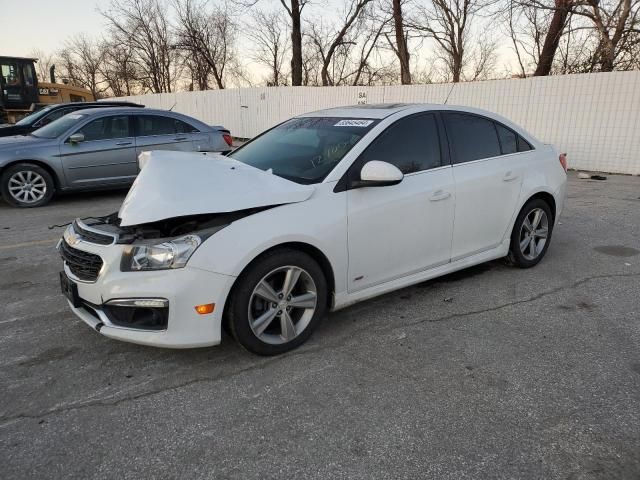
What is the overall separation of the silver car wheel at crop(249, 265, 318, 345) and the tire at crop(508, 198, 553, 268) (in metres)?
2.45

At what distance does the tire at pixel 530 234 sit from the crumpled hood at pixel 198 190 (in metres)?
2.47

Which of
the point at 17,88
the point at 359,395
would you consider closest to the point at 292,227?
the point at 359,395

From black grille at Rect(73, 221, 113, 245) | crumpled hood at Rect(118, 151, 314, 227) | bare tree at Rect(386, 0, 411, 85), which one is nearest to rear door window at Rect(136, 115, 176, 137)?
crumpled hood at Rect(118, 151, 314, 227)

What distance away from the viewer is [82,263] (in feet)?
10.2

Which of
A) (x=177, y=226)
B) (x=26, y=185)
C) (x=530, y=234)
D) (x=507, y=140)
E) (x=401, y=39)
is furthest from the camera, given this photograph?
(x=401, y=39)

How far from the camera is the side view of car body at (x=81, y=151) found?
7781 mm

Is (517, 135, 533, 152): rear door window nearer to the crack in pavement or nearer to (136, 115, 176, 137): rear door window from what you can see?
the crack in pavement

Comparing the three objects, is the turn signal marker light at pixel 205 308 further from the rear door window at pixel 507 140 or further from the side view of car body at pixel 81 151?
the side view of car body at pixel 81 151

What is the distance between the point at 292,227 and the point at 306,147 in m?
1.02

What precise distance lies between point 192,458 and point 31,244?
4.58 meters

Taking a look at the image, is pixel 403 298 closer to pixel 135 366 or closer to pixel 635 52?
pixel 135 366

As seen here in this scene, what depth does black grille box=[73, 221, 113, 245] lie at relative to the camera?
3008mm

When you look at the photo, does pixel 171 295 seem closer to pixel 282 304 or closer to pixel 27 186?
pixel 282 304

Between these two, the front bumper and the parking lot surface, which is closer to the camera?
the parking lot surface
